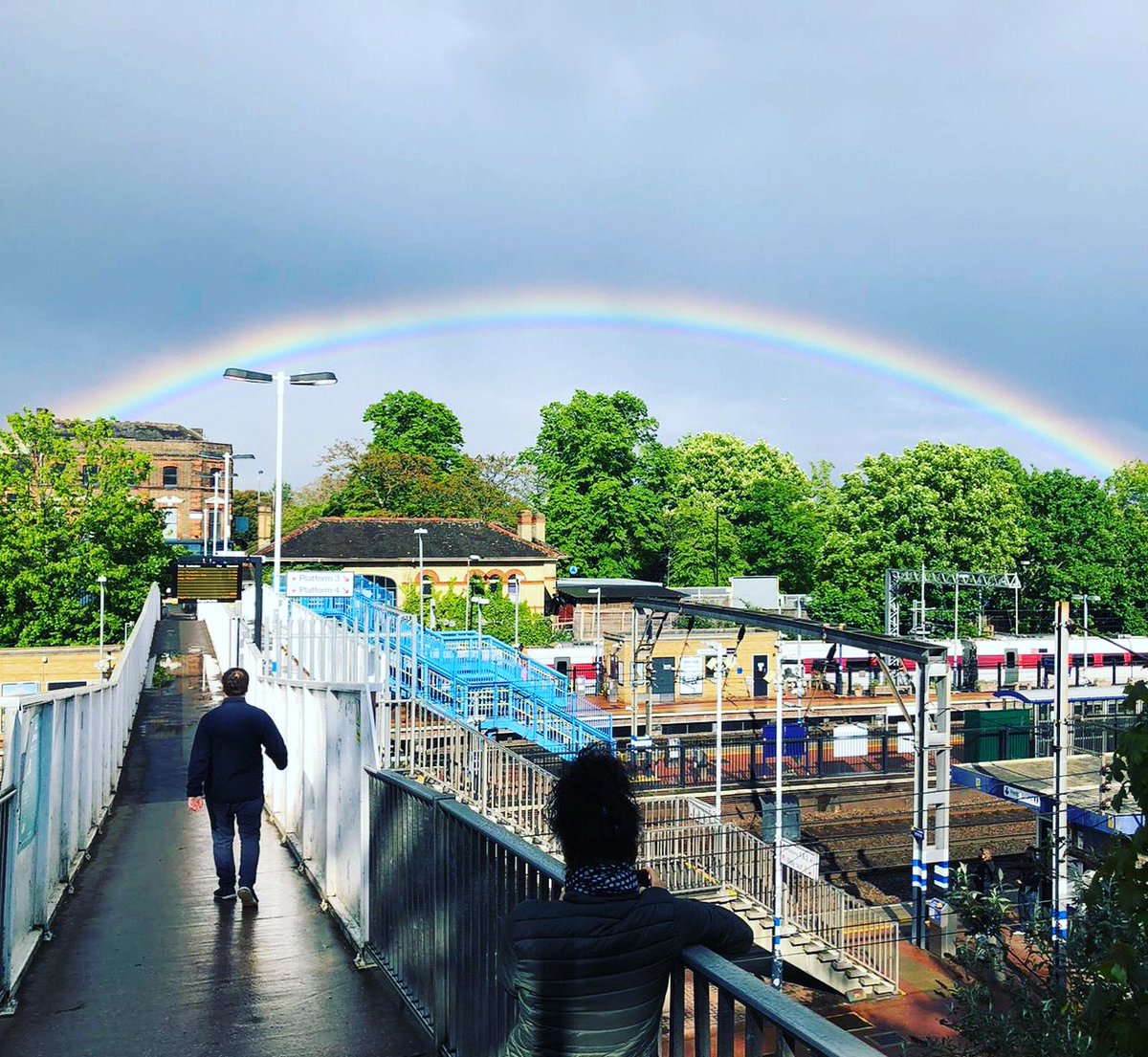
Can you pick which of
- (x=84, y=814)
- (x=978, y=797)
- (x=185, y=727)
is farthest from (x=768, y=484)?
(x=84, y=814)

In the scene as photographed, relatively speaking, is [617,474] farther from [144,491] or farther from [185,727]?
[185,727]

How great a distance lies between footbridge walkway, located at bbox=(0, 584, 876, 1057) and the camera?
4.19 meters

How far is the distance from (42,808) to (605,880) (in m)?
5.59

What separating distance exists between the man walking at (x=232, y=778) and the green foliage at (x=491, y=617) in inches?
1707

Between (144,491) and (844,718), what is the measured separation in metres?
73.1

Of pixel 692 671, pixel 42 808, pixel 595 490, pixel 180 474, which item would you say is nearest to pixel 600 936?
pixel 42 808

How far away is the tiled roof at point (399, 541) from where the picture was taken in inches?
2391

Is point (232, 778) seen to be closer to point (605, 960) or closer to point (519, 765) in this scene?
point (605, 960)

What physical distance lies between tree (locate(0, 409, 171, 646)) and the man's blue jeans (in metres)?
46.2

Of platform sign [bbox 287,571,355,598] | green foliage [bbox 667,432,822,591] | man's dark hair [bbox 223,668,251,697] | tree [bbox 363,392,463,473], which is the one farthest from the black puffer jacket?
tree [bbox 363,392,463,473]

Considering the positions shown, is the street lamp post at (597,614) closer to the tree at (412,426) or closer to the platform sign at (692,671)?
the platform sign at (692,671)

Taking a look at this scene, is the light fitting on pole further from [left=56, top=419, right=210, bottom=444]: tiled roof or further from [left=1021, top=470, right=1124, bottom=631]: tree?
[left=56, top=419, right=210, bottom=444]: tiled roof

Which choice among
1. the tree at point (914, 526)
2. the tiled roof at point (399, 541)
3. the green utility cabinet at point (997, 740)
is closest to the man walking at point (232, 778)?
the green utility cabinet at point (997, 740)

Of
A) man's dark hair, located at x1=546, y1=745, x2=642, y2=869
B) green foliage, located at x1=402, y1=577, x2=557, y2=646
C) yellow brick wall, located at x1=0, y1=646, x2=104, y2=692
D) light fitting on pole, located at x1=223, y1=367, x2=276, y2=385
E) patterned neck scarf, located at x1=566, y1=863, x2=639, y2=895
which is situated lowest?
yellow brick wall, located at x1=0, y1=646, x2=104, y2=692
